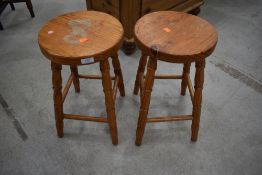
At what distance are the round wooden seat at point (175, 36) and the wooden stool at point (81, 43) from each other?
0.39ft

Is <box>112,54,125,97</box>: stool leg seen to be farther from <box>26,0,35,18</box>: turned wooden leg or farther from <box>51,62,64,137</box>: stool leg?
<box>26,0,35,18</box>: turned wooden leg

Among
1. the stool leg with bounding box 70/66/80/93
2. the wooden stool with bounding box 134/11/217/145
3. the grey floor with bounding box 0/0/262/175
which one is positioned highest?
the wooden stool with bounding box 134/11/217/145

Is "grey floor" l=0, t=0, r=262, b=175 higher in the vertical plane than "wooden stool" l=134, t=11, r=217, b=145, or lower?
lower

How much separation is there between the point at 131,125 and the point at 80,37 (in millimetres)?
625

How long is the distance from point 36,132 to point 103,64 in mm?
658

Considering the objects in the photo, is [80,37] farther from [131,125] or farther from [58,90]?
[131,125]

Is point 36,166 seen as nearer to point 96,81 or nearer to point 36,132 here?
point 36,132

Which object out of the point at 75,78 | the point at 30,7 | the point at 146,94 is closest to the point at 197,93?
the point at 146,94

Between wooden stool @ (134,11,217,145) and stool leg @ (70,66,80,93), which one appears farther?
stool leg @ (70,66,80,93)

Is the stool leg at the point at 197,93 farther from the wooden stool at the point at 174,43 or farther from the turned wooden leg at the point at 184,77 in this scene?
the turned wooden leg at the point at 184,77

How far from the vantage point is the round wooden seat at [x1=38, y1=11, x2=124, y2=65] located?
35.8 inches

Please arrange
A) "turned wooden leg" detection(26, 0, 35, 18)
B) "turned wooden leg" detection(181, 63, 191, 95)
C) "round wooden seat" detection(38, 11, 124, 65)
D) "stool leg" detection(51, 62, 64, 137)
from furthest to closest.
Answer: "turned wooden leg" detection(26, 0, 35, 18), "turned wooden leg" detection(181, 63, 191, 95), "stool leg" detection(51, 62, 64, 137), "round wooden seat" detection(38, 11, 124, 65)

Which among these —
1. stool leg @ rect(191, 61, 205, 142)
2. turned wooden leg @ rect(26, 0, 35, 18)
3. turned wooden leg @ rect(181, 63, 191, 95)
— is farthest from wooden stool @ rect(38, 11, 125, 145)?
turned wooden leg @ rect(26, 0, 35, 18)

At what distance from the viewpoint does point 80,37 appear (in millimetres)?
993
